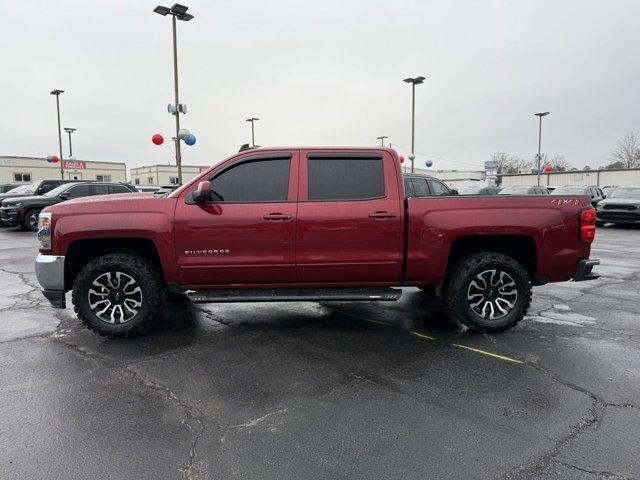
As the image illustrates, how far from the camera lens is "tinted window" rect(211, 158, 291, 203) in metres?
4.98

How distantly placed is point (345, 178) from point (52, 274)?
10.6 feet

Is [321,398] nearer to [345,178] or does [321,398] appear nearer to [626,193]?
[345,178]

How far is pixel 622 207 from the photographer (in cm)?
1872

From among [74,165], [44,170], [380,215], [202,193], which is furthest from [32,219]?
[44,170]

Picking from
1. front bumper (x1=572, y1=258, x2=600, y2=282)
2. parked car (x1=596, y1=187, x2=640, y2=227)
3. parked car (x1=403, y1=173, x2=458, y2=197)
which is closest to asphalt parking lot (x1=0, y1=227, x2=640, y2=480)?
front bumper (x1=572, y1=258, x2=600, y2=282)

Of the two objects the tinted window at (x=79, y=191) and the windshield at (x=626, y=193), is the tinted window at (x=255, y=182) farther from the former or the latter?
the windshield at (x=626, y=193)

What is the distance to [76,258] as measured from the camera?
5141 millimetres

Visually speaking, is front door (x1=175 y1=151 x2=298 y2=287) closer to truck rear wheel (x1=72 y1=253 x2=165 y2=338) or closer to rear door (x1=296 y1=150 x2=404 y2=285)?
rear door (x1=296 y1=150 x2=404 y2=285)

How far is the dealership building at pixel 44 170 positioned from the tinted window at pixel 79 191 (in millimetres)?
37506

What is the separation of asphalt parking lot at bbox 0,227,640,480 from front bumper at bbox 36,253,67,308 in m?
0.53

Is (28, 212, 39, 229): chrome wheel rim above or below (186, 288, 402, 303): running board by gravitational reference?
above

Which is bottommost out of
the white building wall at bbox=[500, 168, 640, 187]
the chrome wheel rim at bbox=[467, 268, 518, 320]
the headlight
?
the chrome wheel rim at bbox=[467, 268, 518, 320]

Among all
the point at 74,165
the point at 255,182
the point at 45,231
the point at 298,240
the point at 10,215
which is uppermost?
the point at 74,165

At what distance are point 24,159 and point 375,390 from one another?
62608 millimetres
